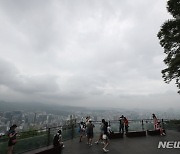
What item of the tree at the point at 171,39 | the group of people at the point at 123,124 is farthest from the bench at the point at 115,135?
the tree at the point at 171,39

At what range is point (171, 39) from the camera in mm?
17844

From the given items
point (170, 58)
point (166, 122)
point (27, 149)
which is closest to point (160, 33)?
point (170, 58)

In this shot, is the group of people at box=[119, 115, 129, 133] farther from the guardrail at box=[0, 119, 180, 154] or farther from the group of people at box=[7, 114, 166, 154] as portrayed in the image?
the guardrail at box=[0, 119, 180, 154]

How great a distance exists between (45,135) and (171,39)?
566 inches

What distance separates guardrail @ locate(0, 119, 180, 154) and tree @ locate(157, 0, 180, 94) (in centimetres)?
528

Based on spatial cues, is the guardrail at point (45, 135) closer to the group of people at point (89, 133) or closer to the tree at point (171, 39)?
the group of people at point (89, 133)

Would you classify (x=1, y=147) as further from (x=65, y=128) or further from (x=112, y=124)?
(x=112, y=124)

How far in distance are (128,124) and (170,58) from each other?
7.90m

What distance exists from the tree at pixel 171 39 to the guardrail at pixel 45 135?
5285 mm

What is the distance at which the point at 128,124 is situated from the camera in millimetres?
18109

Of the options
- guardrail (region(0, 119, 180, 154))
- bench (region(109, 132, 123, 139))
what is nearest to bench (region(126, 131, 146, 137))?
bench (region(109, 132, 123, 139))

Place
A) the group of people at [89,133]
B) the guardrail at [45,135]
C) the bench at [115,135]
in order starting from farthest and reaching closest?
the bench at [115,135] < the guardrail at [45,135] < the group of people at [89,133]

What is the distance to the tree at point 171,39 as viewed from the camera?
17531 mm

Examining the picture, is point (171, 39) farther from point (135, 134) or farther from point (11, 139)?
point (11, 139)
